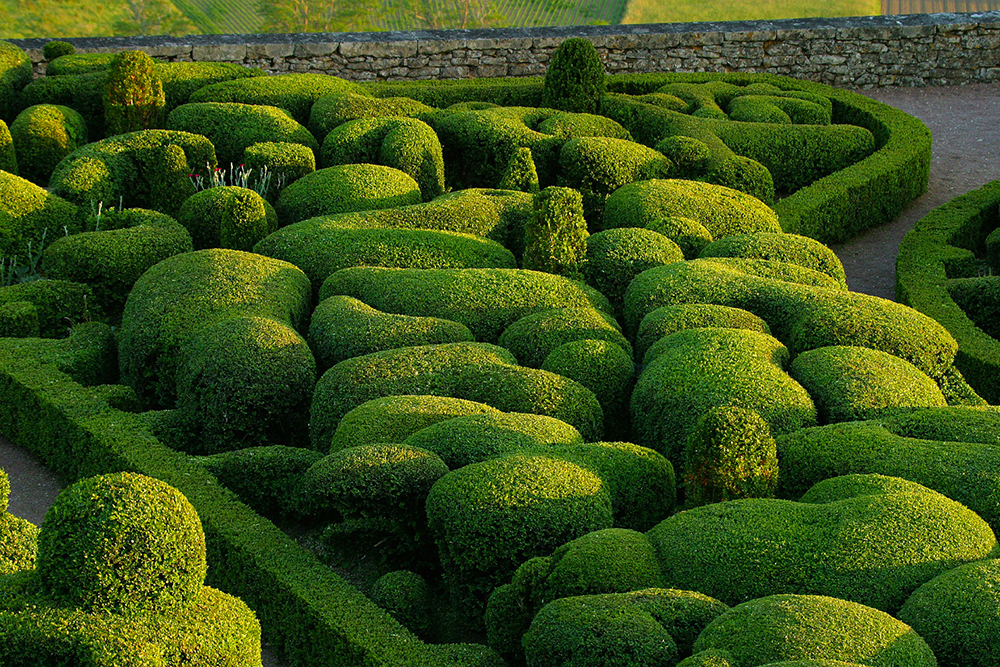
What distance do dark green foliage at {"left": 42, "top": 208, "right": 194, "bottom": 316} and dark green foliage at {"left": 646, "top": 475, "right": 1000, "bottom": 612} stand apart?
6.38 metres

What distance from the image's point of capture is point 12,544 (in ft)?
18.4

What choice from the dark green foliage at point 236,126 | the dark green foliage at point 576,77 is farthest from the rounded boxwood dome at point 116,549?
the dark green foliage at point 576,77

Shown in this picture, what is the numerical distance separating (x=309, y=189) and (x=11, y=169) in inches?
155

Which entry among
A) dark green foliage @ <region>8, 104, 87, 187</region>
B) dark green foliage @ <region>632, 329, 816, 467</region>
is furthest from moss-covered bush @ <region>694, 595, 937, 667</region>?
Answer: dark green foliage @ <region>8, 104, 87, 187</region>

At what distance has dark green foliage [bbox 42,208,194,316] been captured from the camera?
10.3m

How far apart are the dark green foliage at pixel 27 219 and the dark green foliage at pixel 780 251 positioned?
22.0ft

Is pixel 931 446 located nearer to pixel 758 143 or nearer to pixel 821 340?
pixel 821 340

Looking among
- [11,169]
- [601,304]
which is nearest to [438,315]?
[601,304]

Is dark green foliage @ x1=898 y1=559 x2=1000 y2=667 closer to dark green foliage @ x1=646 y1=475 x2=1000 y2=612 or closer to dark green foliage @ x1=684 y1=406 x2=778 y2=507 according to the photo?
dark green foliage @ x1=646 y1=475 x2=1000 y2=612

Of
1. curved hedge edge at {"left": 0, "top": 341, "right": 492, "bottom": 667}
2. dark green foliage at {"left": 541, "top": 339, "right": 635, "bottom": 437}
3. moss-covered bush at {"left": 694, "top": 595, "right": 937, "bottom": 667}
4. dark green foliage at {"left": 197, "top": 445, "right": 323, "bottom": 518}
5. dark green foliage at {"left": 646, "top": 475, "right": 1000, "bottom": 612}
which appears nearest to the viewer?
moss-covered bush at {"left": 694, "top": 595, "right": 937, "bottom": 667}

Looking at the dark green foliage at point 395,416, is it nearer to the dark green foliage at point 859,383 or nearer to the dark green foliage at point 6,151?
the dark green foliage at point 859,383

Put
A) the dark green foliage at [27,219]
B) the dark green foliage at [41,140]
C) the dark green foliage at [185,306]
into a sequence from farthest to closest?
the dark green foliage at [41,140] → the dark green foliage at [27,219] → the dark green foliage at [185,306]

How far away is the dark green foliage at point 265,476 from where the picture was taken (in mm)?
7633

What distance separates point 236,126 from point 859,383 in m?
8.79
